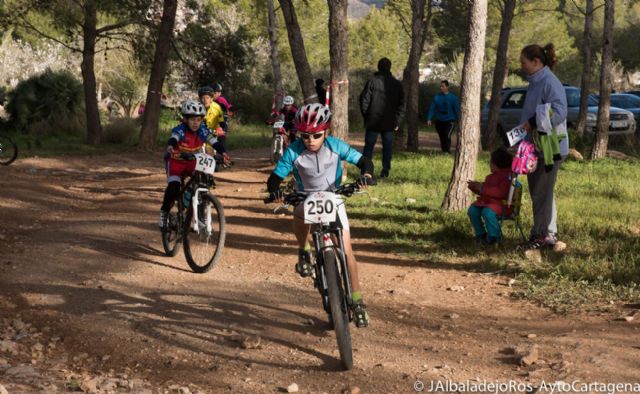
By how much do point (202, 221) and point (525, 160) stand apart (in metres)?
3.26

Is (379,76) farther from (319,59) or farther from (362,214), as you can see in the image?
(319,59)

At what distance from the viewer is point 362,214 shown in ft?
42.9

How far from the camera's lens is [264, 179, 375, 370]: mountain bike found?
250 inches

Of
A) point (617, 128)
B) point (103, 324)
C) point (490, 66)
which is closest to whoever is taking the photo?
point (103, 324)

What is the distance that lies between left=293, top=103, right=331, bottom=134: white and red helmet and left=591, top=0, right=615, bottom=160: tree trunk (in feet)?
48.7

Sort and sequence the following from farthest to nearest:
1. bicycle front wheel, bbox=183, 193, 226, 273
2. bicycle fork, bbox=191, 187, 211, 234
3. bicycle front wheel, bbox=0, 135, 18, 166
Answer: bicycle front wheel, bbox=0, 135, 18, 166
bicycle fork, bbox=191, 187, 211, 234
bicycle front wheel, bbox=183, 193, 226, 273

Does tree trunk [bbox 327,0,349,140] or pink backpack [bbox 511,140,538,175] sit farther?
tree trunk [bbox 327,0,349,140]

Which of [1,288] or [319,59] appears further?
[319,59]

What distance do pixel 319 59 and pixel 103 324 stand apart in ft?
218

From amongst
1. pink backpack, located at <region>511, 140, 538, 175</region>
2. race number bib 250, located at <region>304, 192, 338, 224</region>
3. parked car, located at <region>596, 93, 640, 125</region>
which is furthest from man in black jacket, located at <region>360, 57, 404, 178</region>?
parked car, located at <region>596, 93, 640, 125</region>

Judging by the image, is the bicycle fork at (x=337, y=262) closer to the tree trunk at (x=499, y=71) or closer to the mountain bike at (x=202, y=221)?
the mountain bike at (x=202, y=221)

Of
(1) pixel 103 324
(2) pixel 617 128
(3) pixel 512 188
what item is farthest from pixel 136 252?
(2) pixel 617 128

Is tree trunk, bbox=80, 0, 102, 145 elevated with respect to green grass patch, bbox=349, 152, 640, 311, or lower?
elevated

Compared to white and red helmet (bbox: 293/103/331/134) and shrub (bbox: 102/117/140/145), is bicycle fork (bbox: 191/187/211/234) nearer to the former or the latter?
white and red helmet (bbox: 293/103/331/134)
